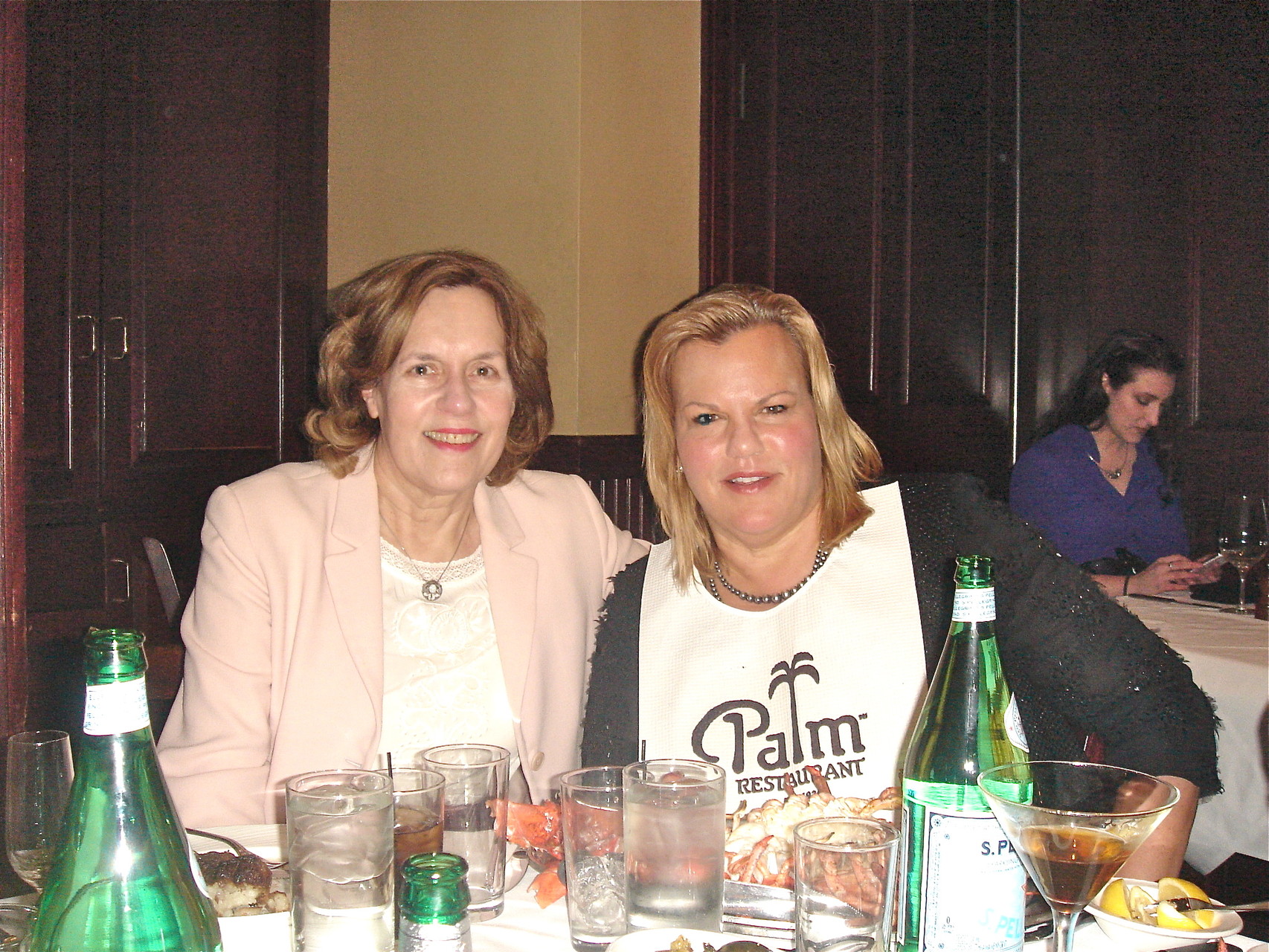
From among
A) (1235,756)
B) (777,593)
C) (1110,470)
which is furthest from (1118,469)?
(777,593)

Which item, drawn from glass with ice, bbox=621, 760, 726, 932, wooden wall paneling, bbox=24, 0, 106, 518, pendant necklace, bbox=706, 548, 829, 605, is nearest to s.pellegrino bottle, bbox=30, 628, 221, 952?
glass with ice, bbox=621, 760, 726, 932

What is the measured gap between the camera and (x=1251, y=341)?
3.86m

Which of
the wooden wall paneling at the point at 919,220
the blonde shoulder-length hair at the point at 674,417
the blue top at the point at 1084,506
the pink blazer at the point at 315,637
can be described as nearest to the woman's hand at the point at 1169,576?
the blue top at the point at 1084,506

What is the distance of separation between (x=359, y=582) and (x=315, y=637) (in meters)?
0.12

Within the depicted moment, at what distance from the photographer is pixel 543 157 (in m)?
4.62

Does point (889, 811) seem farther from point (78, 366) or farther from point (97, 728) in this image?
point (78, 366)

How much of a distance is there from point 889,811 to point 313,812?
1.96 ft

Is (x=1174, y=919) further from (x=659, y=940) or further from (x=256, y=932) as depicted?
(x=256, y=932)

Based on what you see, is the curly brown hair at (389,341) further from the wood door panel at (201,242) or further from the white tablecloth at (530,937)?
the wood door panel at (201,242)

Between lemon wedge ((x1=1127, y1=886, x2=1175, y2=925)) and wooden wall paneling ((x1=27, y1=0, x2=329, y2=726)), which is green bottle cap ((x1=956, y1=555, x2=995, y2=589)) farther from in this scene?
wooden wall paneling ((x1=27, y1=0, x2=329, y2=726))

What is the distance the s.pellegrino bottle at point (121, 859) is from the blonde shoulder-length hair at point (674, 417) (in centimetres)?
108

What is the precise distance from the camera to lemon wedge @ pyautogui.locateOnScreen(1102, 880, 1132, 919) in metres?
0.99

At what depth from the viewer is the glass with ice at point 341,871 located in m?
0.86

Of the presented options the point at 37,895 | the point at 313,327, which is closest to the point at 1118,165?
the point at 313,327
